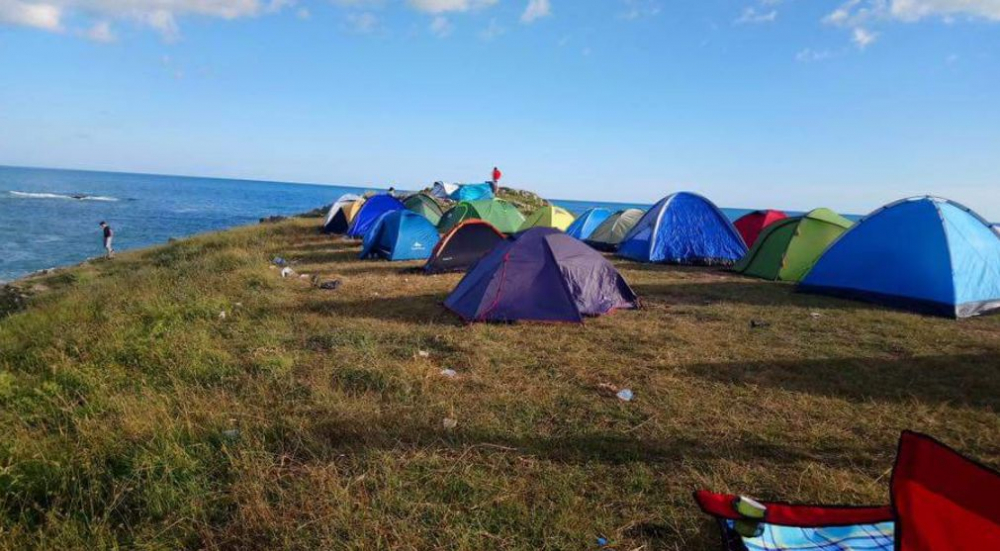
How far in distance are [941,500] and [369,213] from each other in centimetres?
1958

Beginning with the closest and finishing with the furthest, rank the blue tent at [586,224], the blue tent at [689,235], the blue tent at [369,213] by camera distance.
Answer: the blue tent at [689,235], the blue tent at [586,224], the blue tent at [369,213]

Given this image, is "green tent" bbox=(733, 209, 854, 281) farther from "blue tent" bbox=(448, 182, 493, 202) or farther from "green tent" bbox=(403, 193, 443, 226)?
"blue tent" bbox=(448, 182, 493, 202)

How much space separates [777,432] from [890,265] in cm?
689

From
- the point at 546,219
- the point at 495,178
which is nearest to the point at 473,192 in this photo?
the point at 495,178

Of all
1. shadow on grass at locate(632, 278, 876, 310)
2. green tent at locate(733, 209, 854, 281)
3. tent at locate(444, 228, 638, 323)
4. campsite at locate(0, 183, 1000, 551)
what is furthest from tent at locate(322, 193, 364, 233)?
green tent at locate(733, 209, 854, 281)

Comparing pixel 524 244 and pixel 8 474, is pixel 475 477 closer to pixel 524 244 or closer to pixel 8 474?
pixel 8 474

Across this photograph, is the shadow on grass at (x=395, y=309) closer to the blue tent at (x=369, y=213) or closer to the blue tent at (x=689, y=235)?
the blue tent at (x=689, y=235)

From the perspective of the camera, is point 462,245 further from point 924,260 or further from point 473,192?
point 473,192

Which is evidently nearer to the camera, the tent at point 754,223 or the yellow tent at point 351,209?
the tent at point 754,223

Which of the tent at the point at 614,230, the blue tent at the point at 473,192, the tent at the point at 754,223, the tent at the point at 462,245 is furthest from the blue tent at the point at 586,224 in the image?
the blue tent at the point at 473,192

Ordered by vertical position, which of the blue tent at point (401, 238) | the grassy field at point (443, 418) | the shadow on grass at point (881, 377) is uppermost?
the blue tent at point (401, 238)

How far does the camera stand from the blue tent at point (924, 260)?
9.05 m

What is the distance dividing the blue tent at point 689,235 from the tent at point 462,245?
14.2ft

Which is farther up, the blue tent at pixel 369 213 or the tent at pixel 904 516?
the blue tent at pixel 369 213
